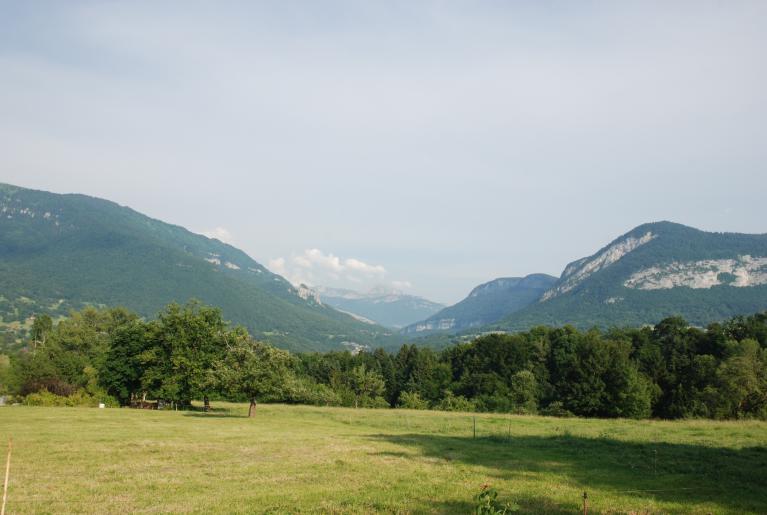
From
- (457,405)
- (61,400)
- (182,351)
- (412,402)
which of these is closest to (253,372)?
(182,351)

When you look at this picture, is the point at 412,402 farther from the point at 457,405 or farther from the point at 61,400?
the point at 61,400

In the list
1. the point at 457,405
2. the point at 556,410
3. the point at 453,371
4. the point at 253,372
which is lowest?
the point at 457,405

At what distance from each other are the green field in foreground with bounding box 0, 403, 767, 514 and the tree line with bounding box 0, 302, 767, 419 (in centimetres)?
2396

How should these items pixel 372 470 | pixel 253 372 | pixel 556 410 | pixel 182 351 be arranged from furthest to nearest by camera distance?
pixel 556 410 < pixel 182 351 < pixel 253 372 < pixel 372 470

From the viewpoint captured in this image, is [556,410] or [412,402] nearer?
[556,410]

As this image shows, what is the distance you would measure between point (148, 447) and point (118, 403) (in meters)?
51.9

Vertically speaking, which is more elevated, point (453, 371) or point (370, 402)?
point (453, 371)

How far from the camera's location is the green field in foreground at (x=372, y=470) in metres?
16.5

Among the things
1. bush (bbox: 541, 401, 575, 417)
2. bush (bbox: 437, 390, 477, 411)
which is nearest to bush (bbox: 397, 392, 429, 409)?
bush (bbox: 437, 390, 477, 411)

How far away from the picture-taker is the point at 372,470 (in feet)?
74.6

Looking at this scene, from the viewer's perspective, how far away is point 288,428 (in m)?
43.1

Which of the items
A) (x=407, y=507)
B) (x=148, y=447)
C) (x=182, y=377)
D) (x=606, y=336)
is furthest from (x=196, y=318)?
(x=606, y=336)

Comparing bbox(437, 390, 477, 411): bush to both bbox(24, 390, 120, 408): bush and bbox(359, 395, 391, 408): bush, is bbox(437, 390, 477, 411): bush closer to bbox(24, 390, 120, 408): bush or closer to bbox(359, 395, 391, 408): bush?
bbox(359, 395, 391, 408): bush

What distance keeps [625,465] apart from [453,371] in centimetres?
10691
